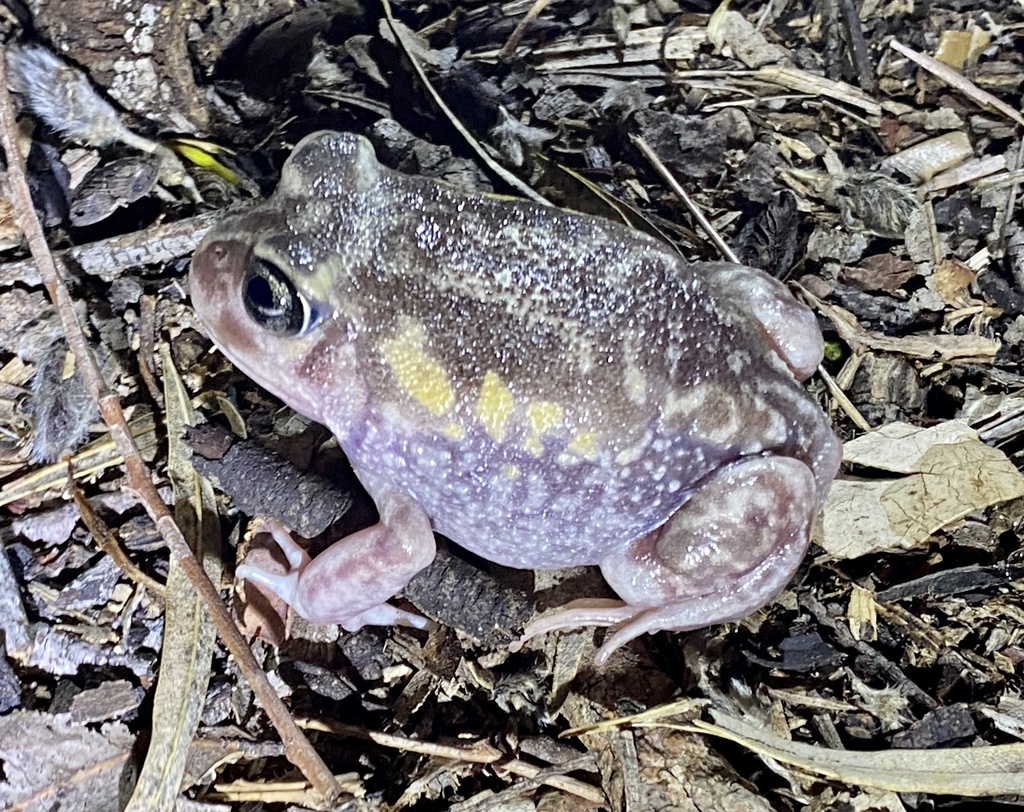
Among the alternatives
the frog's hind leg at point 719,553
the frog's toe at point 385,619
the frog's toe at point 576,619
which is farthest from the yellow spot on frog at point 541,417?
the frog's toe at point 385,619

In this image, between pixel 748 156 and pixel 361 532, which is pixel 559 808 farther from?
pixel 748 156

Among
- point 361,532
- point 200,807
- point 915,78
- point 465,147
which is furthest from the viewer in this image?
point 915,78

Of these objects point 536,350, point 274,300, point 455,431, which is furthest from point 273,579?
point 536,350

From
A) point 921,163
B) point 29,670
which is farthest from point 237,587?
point 921,163

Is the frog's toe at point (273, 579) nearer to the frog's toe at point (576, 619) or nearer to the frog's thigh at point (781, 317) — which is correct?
the frog's toe at point (576, 619)

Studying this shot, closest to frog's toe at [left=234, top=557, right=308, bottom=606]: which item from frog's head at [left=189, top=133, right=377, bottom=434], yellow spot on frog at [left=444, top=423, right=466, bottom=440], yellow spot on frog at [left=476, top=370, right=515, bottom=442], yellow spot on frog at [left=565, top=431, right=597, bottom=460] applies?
frog's head at [left=189, top=133, right=377, bottom=434]

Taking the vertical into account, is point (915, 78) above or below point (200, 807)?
above
